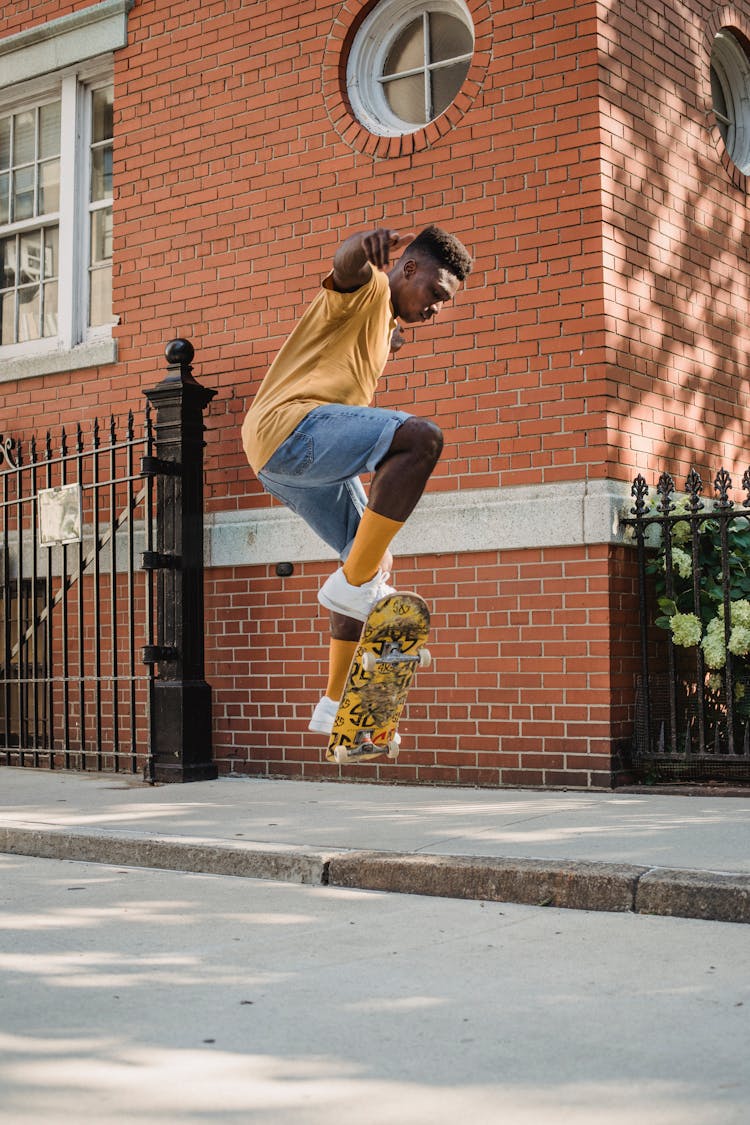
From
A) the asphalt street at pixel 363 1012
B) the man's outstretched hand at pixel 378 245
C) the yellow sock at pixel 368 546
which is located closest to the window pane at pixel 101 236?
the yellow sock at pixel 368 546

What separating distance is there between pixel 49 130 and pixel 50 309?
1.40 metres

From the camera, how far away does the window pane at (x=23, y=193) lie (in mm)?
10281

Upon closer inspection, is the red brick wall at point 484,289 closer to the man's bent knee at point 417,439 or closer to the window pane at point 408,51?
the window pane at point 408,51

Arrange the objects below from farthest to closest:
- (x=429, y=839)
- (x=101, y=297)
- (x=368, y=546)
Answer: (x=101, y=297) → (x=429, y=839) → (x=368, y=546)

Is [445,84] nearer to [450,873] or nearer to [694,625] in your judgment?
[694,625]

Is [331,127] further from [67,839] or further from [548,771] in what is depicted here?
[67,839]

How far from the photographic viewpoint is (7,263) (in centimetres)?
1049

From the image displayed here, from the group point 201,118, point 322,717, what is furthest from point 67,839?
point 201,118

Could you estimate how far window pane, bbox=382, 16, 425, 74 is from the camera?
832 cm

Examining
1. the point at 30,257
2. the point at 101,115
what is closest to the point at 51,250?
the point at 30,257

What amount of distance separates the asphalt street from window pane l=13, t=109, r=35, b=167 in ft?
23.1

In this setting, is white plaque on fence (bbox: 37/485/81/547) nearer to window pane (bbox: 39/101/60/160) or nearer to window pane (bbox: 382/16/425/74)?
window pane (bbox: 39/101/60/160)

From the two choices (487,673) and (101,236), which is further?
(101,236)

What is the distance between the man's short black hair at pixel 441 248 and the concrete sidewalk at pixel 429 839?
2.21 m
